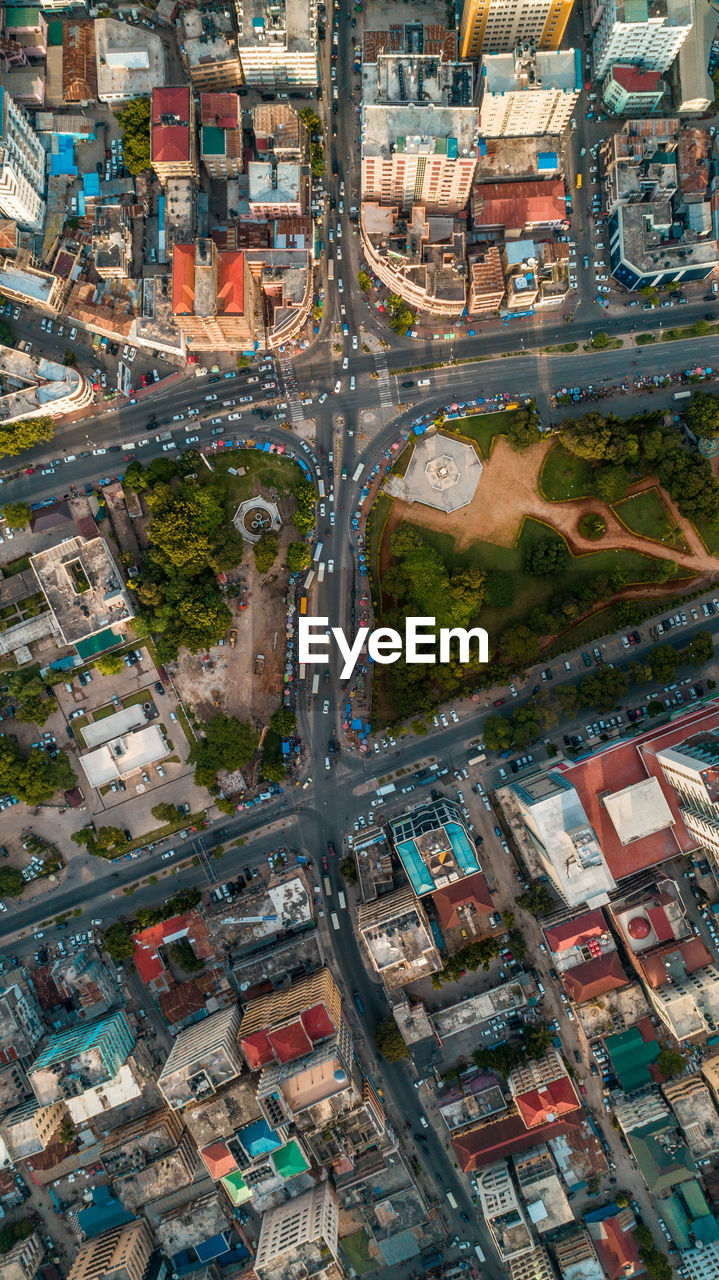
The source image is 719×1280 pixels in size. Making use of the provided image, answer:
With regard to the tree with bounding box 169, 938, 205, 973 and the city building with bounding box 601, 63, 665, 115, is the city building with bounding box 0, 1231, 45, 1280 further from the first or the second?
the city building with bounding box 601, 63, 665, 115

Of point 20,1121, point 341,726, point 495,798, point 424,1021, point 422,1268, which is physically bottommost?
point 422,1268

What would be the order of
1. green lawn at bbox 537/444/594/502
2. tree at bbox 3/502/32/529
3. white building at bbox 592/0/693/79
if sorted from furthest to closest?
green lawn at bbox 537/444/594/502 < tree at bbox 3/502/32/529 < white building at bbox 592/0/693/79

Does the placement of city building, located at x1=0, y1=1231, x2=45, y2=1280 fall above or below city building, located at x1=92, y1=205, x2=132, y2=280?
below

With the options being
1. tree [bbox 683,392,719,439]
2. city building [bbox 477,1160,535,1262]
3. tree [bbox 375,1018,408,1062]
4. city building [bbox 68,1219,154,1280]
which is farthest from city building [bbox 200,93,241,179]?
city building [bbox 68,1219,154,1280]

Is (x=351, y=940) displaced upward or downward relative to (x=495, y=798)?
downward

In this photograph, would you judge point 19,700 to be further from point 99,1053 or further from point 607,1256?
point 607,1256

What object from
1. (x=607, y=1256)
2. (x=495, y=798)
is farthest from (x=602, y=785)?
(x=607, y=1256)

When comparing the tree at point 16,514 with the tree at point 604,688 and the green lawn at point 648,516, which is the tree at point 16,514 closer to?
the tree at point 604,688

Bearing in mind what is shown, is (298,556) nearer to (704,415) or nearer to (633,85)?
(704,415)
